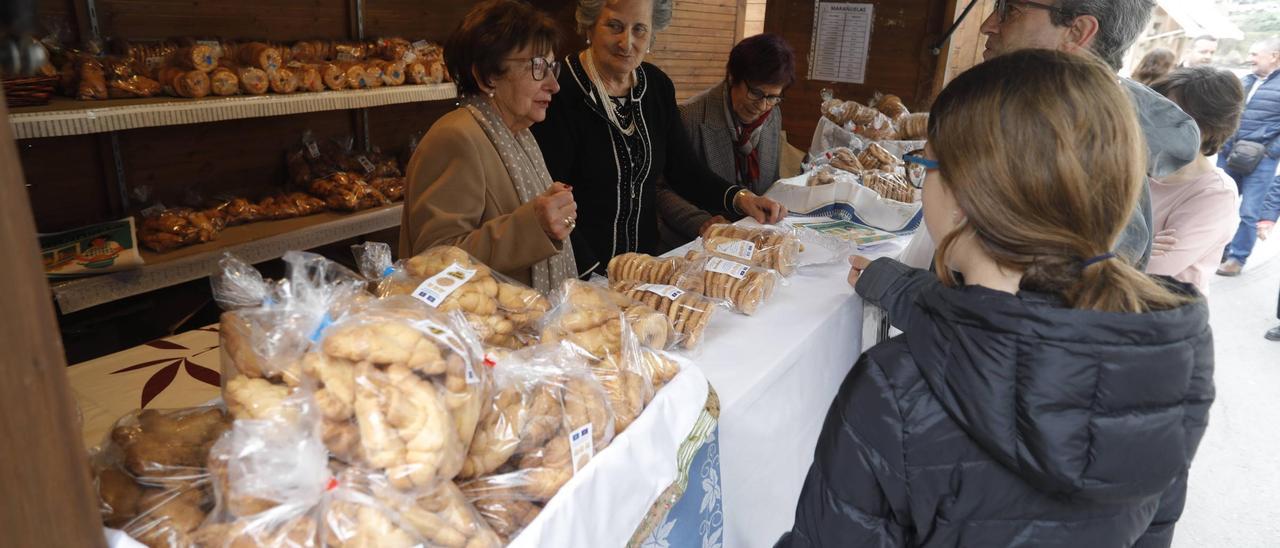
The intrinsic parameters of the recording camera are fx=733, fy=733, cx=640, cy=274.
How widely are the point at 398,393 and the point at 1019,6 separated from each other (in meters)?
1.94

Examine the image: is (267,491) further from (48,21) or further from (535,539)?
(48,21)

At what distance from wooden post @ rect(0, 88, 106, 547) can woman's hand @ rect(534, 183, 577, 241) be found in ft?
3.83

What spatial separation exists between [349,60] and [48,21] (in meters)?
1.05

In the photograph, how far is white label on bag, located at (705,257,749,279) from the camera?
1783 mm

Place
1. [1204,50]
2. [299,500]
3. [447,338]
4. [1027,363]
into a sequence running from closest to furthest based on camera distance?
[299,500] < [447,338] < [1027,363] < [1204,50]

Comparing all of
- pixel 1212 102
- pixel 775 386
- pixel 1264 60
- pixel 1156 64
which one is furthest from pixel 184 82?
pixel 1264 60

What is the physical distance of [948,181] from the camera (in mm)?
1118

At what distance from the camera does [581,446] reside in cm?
93


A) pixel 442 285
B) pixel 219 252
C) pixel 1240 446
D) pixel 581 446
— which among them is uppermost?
pixel 442 285

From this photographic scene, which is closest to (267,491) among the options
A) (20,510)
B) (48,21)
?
(20,510)

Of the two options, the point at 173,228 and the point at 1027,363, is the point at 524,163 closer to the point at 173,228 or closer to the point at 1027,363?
the point at 1027,363

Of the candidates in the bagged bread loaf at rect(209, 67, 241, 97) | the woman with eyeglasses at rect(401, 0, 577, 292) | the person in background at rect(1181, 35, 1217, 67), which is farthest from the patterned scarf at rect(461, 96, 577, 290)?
the person in background at rect(1181, 35, 1217, 67)

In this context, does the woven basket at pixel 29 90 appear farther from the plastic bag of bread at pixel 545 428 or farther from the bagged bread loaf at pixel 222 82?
the plastic bag of bread at pixel 545 428

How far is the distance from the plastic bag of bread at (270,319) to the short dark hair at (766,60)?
86.6 inches
